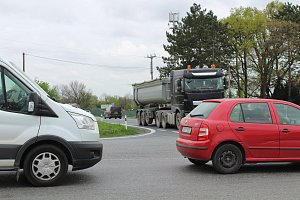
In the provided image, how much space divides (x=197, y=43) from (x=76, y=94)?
62635 mm

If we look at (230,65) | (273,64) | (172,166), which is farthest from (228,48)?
(172,166)

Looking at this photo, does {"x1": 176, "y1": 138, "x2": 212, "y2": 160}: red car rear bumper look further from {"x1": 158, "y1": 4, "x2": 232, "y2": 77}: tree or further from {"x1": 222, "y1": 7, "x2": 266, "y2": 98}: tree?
{"x1": 222, "y1": 7, "x2": 266, "y2": 98}: tree

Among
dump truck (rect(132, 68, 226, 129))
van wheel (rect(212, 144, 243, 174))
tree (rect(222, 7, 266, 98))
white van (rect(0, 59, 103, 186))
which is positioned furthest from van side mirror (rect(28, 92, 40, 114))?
tree (rect(222, 7, 266, 98))

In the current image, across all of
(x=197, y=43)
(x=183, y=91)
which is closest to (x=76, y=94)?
(x=197, y=43)

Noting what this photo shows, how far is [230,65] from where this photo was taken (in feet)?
186

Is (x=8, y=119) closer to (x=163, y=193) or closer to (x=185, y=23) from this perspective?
(x=163, y=193)

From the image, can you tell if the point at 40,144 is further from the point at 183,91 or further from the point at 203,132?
the point at 183,91

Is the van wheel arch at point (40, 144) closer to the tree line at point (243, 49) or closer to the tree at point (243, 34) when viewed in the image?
the tree line at point (243, 49)

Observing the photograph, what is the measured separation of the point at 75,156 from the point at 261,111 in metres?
3.81

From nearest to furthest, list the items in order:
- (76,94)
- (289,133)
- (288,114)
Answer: (289,133) → (288,114) → (76,94)

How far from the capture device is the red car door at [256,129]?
866 centimetres

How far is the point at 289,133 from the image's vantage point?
8.81 metres

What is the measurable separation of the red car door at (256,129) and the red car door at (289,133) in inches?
5.0

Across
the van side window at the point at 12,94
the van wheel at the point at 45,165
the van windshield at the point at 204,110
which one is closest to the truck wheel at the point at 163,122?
the van windshield at the point at 204,110
